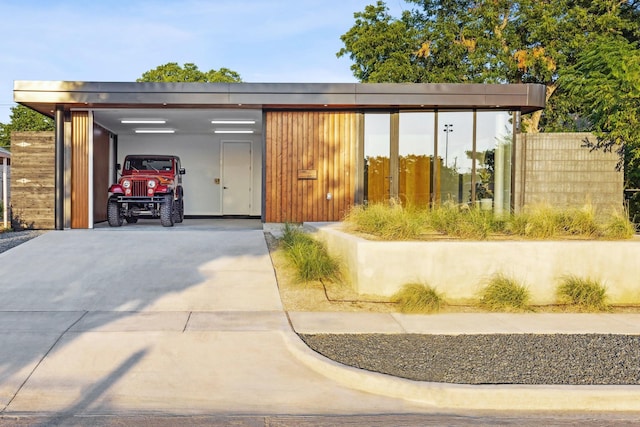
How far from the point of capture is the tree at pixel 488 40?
2219 cm

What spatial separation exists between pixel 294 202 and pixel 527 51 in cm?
1370

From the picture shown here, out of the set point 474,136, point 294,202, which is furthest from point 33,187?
point 474,136

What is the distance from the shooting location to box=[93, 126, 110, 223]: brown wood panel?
51.2 ft

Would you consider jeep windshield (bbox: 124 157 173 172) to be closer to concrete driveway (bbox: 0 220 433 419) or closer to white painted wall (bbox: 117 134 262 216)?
white painted wall (bbox: 117 134 262 216)

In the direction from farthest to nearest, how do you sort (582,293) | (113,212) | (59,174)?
(113,212) → (59,174) → (582,293)

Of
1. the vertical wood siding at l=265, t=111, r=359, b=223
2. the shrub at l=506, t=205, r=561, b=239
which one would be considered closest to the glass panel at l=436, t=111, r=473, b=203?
the vertical wood siding at l=265, t=111, r=359, b=223

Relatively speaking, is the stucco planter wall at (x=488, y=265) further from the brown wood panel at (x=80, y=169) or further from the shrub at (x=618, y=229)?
the brown wood panel at (x=80, y=169)

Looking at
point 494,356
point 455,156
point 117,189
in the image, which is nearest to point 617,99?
point 455,156

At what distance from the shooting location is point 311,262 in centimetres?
888

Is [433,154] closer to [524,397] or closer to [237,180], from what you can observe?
[237,180]

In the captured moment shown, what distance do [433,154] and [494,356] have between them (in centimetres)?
924

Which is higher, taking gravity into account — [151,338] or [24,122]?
[24,122]

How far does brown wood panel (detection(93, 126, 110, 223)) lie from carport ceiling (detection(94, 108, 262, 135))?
0.40 meters

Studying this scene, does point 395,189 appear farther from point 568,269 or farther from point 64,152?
point 64,152
